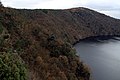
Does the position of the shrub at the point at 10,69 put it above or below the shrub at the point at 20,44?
above

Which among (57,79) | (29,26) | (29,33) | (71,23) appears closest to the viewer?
(57,79)

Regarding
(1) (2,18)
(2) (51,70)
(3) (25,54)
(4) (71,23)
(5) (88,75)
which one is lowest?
(4) (71,23)

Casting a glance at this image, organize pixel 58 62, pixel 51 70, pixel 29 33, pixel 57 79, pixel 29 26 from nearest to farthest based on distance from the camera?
pixel 57 79, pixel 51 70, pixel 58 62, pixel 29 33, pixel 29 26

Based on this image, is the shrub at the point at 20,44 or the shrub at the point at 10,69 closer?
the shrub at the point at 10,69

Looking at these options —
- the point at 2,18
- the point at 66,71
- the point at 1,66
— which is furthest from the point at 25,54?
the point at 1,66

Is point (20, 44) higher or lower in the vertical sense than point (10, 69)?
lower

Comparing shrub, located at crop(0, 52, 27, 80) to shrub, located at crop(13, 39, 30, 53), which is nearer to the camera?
shrub, located at crop(0, 52, 27, 80)

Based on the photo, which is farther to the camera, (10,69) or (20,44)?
(20,44)

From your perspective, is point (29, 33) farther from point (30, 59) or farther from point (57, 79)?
point (57, 79)
